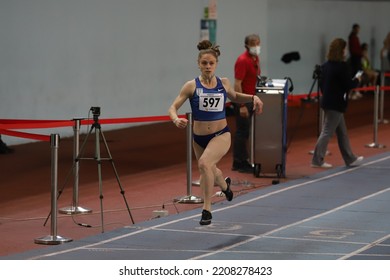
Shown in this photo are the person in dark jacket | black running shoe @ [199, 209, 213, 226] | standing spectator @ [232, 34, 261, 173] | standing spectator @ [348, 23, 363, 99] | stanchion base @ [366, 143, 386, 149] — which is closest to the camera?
black running shoe @ [199, 209, 213, 226]

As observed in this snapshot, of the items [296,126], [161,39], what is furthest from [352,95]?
[161,39]

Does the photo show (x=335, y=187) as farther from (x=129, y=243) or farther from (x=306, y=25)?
(x=306, y=25)

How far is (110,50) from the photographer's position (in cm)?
2155

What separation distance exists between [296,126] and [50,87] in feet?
21.0

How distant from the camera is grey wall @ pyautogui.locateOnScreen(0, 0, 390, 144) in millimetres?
19250

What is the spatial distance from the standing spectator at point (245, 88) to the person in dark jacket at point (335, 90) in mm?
1202

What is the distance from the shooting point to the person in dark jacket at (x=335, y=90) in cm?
1642

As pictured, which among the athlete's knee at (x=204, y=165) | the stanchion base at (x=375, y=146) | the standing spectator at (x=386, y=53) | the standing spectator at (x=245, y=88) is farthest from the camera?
the standing spectator at (x=386, y=53)

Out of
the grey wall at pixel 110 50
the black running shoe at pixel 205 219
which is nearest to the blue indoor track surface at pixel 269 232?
the black running shoe at pixel 205 219

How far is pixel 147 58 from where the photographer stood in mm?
22734

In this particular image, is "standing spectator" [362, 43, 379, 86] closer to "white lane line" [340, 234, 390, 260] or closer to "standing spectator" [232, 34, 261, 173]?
"standing spectator" [232, 34, 261, 173]

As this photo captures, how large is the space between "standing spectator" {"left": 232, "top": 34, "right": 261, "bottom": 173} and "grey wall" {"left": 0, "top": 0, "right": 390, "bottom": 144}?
463cm

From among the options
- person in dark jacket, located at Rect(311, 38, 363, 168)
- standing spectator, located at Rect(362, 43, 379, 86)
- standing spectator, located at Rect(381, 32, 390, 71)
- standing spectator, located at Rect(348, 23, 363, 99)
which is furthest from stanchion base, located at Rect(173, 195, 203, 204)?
standing spectator, located at Rect(348, 23, 363, 99)

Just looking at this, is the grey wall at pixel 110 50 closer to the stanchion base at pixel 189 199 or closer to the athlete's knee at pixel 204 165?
the stanchion base at pixel 189 199
